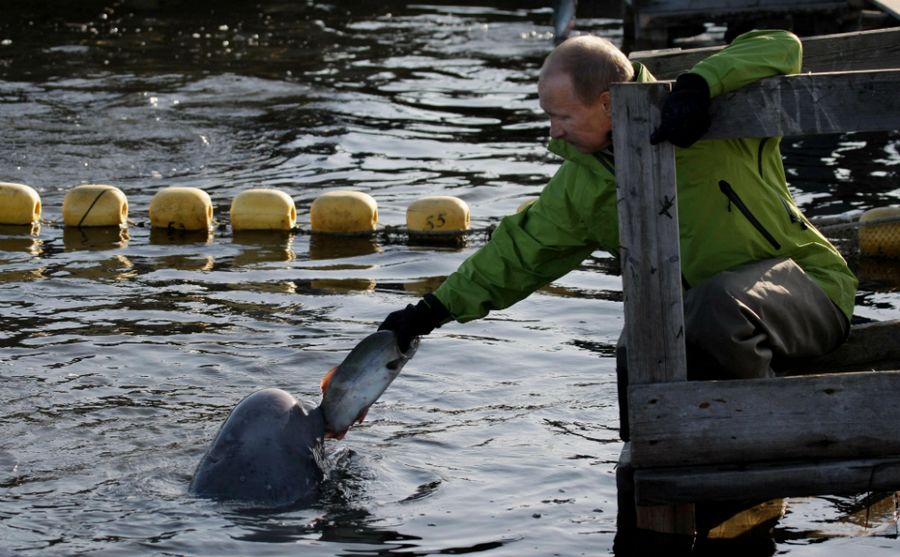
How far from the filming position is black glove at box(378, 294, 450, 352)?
6168 mm

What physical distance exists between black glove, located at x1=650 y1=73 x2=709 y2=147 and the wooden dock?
72 millimetres

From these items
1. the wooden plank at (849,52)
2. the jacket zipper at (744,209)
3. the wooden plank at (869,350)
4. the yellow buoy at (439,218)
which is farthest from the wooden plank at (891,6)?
the jacket zipper at (744,209)

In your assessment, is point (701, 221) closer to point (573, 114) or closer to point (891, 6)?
point (573, 114)

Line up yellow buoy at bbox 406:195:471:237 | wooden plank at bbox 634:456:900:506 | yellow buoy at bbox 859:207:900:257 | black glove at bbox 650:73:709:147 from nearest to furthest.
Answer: black glove at bbox 650:73:709:147 → wooden plank at bbox 634:456:900:506 → yellow buoy at bbox 859:207:900:257 → yellow buoy at bbox 406:195:471:237

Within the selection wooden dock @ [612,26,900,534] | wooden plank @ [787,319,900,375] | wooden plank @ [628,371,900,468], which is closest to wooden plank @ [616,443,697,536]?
wooden dock @ [612,26,900,534]

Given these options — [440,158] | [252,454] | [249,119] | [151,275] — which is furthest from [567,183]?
[249,119]

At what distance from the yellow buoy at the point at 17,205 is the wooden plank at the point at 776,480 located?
8.30m

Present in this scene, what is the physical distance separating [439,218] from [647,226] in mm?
6925

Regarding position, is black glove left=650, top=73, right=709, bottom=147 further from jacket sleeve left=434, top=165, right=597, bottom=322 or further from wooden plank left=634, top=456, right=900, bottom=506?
wooden plank left=634, top=456, right=900, bottom=506

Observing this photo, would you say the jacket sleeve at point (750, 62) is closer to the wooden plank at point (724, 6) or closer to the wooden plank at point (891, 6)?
the wooden plank at point (891, 6)

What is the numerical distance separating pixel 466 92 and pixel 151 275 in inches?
385

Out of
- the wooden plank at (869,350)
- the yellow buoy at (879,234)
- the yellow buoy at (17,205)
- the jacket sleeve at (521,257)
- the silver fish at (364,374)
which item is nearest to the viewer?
the jacket sleeve at (521,257)

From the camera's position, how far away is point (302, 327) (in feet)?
31.0

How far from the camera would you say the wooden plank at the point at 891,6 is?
1330 cm
